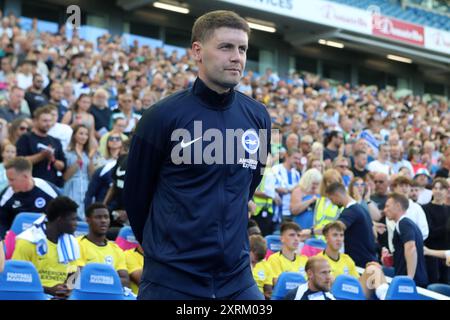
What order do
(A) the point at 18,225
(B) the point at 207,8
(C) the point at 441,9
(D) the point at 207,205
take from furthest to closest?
(C) the point at 441,9
(B) the point at 207,8
(A) the point at 18,225
(D) the point at 207,205

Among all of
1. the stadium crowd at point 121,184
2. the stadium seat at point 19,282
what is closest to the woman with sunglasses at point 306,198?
the stadium crowd at point 121,184

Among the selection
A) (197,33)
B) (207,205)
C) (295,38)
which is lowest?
(207,205)

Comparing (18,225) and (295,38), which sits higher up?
(295,38)

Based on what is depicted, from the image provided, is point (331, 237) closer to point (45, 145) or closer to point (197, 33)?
point (45, 145)

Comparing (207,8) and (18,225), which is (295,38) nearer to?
(207,8)

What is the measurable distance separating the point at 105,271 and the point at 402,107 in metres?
17.0

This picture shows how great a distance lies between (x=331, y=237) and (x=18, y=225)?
327cm

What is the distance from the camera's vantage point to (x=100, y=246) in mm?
6512

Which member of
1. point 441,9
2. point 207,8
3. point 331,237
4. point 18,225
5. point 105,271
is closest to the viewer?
point 105,271

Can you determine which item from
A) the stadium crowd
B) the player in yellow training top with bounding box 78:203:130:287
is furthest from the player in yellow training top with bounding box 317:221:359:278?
the player in yellow training top with bounding box 78:203:130:287

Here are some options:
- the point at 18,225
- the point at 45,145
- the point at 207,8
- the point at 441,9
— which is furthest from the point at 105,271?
the point at 441,9

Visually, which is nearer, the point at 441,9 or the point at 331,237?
the point at 331,237

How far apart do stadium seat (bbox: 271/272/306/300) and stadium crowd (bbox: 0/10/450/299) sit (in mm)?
186

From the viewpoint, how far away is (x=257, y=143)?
2895 millimetres
